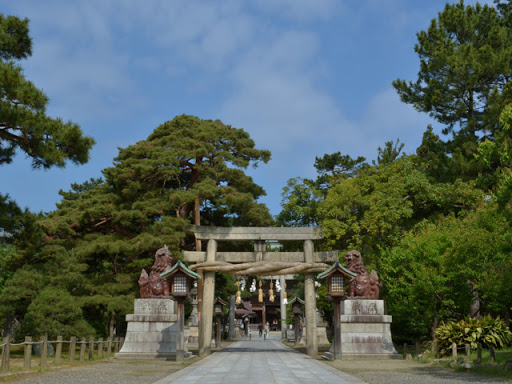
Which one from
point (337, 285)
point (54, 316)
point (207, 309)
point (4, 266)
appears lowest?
point (54, 316)

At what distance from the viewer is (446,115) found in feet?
78.6

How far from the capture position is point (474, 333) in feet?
42.9

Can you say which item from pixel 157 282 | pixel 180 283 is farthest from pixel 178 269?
pixel 157 282

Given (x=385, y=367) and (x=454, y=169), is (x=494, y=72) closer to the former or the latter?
(x=454, y=169)

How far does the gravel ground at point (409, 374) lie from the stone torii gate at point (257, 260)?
5.70 meters

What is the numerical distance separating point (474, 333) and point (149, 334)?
10458 millimetres

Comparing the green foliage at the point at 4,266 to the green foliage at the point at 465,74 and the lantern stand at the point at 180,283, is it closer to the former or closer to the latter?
the lantern stand at the point at 180,283

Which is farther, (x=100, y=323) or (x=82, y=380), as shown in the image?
(x=100, y=323)

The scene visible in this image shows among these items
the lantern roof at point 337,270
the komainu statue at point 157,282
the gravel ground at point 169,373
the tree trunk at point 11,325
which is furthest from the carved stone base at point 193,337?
the gravel ground at point 169,373

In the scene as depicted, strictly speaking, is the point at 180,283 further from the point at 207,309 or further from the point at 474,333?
the point at 474,333

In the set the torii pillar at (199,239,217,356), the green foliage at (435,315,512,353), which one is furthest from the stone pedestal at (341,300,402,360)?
the torii pillar at (199,239,217,356)

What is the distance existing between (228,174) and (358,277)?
27.2 feet

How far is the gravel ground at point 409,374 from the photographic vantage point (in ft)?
31.0

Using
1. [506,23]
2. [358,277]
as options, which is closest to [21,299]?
[358,277]
